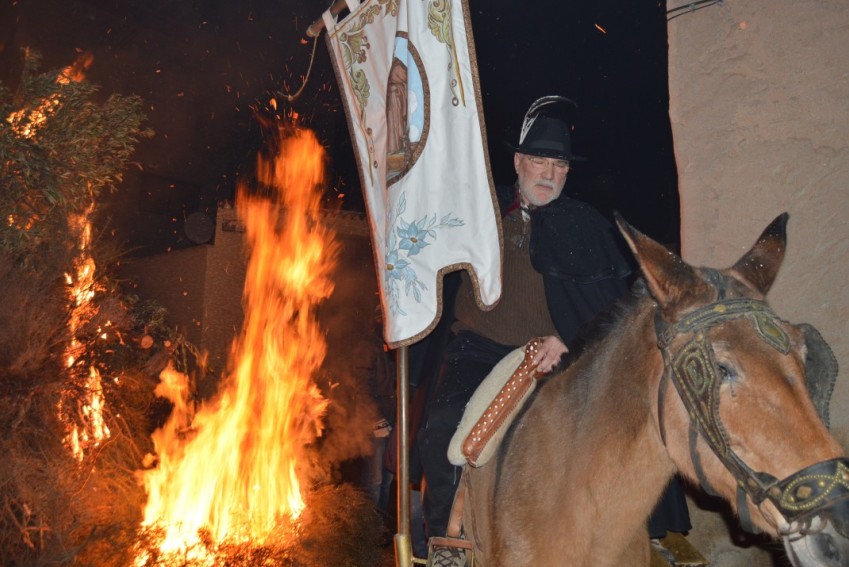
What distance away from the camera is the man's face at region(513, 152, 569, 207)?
373 cm

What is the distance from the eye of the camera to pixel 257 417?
26.2ft

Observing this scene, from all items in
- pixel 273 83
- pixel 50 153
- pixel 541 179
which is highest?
pixel 273 83

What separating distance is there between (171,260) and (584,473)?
1142 cm

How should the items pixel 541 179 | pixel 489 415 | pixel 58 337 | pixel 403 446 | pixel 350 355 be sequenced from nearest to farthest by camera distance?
pixel 489 415 → pixel 403 446 → pixel 541 179 → pixel 58 337 → pixel 350 355

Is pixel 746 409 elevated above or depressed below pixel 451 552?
above

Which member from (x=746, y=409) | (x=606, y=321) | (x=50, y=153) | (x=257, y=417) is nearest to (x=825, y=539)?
(x=746, y=409)

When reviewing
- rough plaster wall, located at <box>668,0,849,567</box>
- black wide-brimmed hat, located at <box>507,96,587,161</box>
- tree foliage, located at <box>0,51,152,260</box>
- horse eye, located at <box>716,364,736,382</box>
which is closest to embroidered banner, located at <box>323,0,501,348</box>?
black wide-brimmed hat, located at <box>507,96,587,161</box>

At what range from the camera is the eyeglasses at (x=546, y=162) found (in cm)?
372

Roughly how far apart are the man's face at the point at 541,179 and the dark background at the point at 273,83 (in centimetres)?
348

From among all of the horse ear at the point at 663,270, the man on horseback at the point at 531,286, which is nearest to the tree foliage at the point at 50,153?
the man on horseback at the point at 531,286

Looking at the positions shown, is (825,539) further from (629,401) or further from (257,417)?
(257,417)

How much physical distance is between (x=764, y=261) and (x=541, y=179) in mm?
1551

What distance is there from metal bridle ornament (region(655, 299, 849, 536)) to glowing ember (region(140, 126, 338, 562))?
5.08 m

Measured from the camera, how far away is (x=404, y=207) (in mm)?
3207
